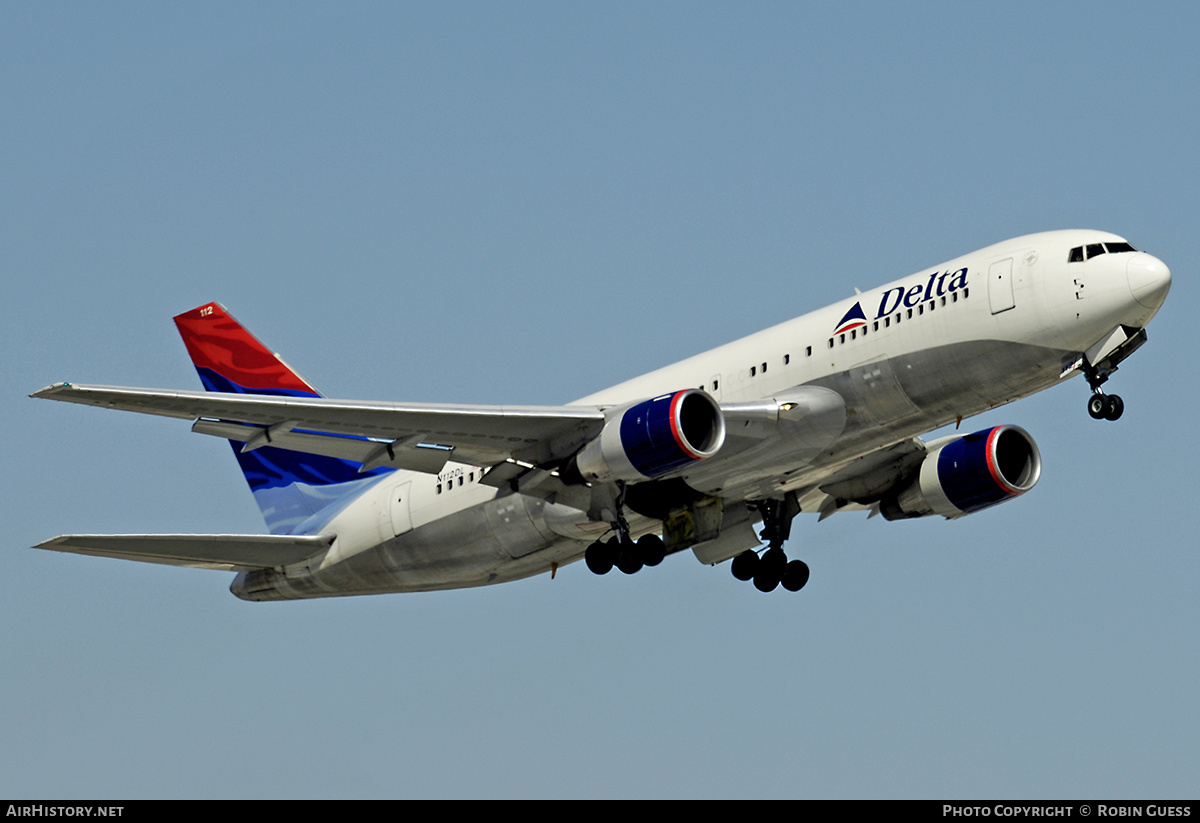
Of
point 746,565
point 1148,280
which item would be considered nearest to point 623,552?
point 746,565

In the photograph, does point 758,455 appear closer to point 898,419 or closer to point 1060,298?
point 898,419

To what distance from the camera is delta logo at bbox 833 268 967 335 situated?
27.9m

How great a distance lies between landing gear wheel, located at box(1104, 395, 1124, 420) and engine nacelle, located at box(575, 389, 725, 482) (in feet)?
21.9

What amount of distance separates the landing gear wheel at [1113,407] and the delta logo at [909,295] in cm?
319

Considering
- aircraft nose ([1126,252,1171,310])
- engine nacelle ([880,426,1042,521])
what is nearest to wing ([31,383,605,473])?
engine nacelle ([880,426,1042,521])

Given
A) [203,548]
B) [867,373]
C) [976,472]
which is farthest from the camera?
[203,548]

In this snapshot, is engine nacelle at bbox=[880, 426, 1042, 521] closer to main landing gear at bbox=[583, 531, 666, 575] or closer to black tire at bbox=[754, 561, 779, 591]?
black tire at bbox=[754, 561, 779, 591]

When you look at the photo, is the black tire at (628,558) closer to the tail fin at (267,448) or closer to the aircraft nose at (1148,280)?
the tail fin at (267,448)

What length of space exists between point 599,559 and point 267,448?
37.2 feet

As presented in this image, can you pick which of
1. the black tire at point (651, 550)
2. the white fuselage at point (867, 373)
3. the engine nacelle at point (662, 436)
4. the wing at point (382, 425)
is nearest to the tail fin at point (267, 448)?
the white fuselage at point (867, 373)

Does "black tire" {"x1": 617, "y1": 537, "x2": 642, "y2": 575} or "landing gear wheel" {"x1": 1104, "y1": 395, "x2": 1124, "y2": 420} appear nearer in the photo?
"landing gear wheel" {"x1": 1104, "y1": 395, "x2": 1124, "y2": 420}

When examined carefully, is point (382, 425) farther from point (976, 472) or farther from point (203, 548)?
point (976, 472)

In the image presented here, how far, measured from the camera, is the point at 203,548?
108 ft
